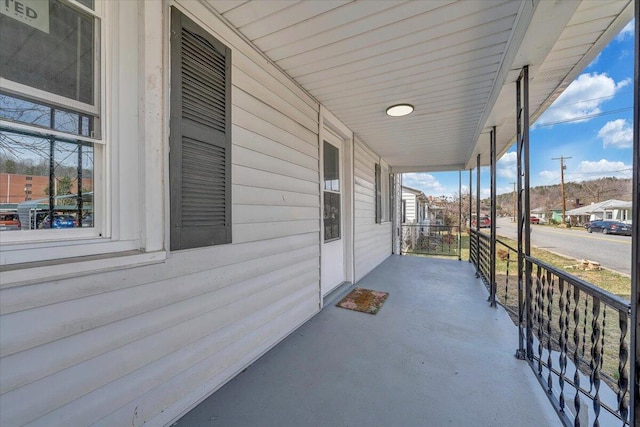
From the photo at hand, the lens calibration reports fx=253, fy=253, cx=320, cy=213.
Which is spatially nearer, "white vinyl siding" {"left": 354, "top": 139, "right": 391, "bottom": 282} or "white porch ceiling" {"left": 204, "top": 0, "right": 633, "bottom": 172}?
"white porch ceiling" {"left": 204, "top": 0, "right": 633, "bottom": 172}

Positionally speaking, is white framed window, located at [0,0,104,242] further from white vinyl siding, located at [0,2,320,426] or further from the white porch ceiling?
the white porch ceiling

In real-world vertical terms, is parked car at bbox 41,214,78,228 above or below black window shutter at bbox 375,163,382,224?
below

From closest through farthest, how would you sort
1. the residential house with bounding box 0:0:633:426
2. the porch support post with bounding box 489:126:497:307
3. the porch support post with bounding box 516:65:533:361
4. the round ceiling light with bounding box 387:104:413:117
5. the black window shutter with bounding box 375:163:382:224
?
the residential house with bounding box 0:0:633:426 → the porch support post with bounding box 516:65:533:361 → the round ceiling light with bounding box 387:104:413:117 → the porch support post with bounding box 489:126:497:307 → the black window shutter with bounding box 375:163:382:224

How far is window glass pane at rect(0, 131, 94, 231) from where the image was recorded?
99cm

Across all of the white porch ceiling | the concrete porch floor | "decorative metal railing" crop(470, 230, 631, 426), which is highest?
the white porch ceiling

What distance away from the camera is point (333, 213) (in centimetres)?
380

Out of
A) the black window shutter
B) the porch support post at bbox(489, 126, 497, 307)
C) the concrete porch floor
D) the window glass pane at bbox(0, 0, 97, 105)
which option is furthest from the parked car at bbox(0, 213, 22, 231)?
the black window shutter

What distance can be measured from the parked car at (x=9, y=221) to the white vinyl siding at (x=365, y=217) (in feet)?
12.4

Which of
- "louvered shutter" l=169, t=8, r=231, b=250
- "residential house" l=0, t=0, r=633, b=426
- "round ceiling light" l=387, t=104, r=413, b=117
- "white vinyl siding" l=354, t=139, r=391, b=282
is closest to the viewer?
"residential house" l=0, t=0, r=633, b=426

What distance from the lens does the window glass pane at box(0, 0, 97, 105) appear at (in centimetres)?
97

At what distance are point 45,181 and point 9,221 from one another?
0.20 metres

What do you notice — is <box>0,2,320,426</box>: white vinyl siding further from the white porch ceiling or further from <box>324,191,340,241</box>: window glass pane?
<box>324,191,340,241</box>: window glass pane

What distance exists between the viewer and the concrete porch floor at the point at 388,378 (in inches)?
60.2

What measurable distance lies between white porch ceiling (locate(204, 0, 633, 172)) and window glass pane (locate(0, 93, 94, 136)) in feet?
3.58
